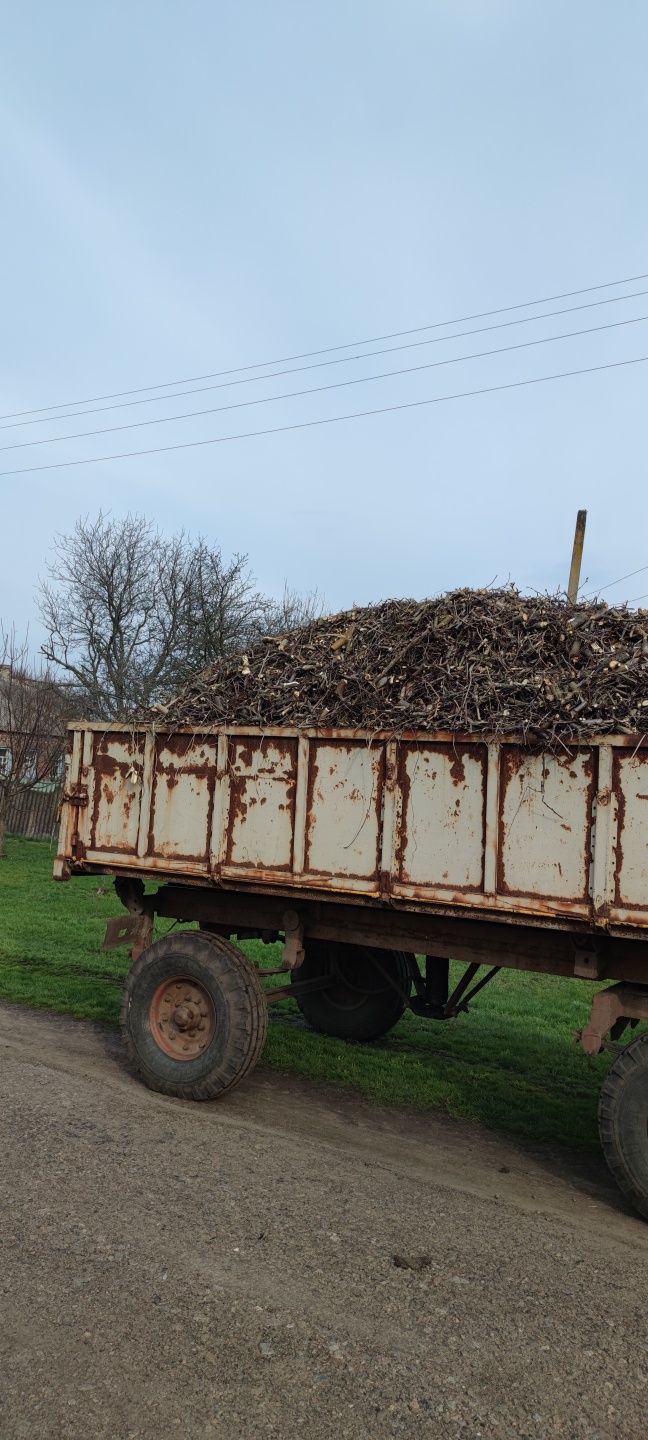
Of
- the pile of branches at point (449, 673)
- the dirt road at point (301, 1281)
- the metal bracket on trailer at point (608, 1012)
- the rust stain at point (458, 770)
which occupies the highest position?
the pile of branches at point (449, 673)

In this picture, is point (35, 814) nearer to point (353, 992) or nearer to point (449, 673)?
point (353, 992)

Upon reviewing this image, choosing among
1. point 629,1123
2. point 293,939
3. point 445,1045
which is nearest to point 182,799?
point 293,939

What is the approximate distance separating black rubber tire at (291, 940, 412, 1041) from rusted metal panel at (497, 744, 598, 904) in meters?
2.37

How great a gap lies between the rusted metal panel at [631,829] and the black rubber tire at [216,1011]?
2.46 m

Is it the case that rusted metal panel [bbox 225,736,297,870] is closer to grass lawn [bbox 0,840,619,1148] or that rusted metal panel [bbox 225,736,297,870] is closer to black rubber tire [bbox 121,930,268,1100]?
black rubber tire [bbox 121,930,268,1100]

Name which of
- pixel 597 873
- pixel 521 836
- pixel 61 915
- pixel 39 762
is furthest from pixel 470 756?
pixel 39 762

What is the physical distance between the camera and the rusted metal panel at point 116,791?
6402mm

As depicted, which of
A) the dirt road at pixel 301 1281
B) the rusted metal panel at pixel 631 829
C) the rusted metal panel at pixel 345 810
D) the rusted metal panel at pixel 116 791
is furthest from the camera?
the rusted metal panel at pixel 116 791

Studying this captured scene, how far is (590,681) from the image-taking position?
529 cm

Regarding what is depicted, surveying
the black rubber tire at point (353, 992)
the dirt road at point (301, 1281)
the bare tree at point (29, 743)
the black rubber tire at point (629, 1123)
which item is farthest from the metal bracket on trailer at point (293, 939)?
the bare tree at point (29, 743)

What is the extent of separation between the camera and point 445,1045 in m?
7.97

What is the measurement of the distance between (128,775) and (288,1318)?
3597 millimetres

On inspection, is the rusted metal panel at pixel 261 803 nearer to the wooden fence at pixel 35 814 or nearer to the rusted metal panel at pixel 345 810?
the rusted metal panel at pixel 345 810

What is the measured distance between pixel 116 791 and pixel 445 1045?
3.54m
